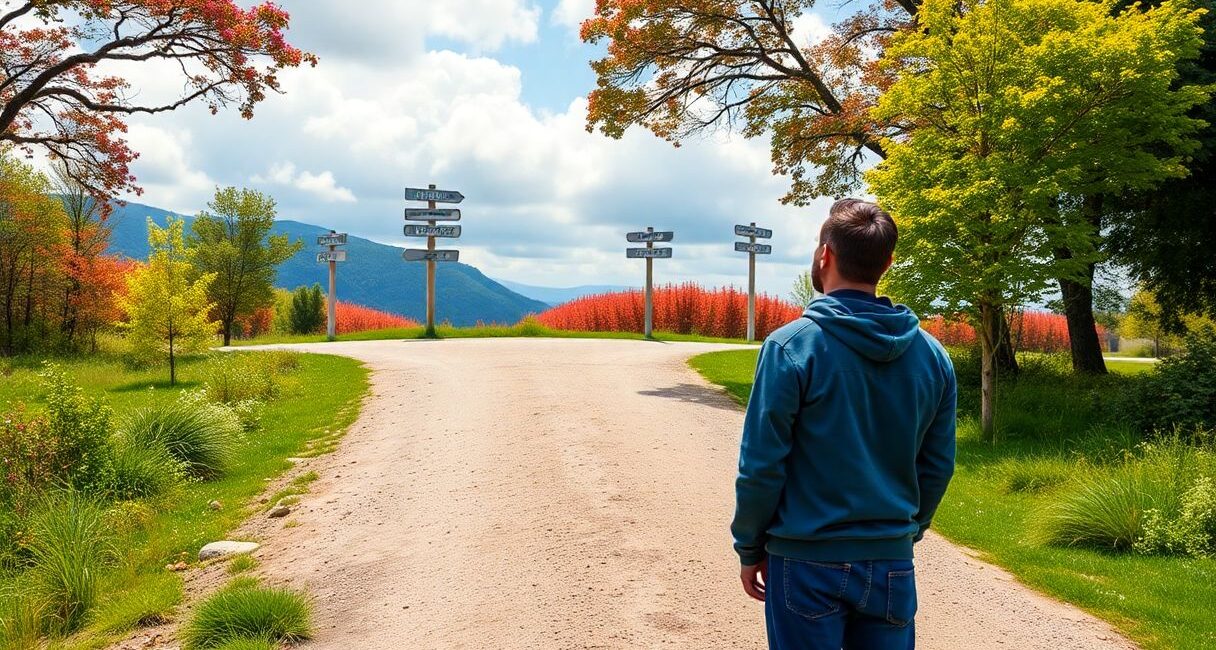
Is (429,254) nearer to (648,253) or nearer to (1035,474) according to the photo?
(648,253)

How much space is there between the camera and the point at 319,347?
23500 millimetres

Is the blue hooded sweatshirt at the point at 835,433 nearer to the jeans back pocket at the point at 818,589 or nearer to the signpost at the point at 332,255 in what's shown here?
the jeans back pocket at the point at 818,589

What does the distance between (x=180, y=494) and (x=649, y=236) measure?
810 inches

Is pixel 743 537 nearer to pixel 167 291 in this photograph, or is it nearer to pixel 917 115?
pixel 917 115

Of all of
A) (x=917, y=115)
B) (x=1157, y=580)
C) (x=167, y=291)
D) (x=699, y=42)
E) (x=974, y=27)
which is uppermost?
(x=699, y=42)

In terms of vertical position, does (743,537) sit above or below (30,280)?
below

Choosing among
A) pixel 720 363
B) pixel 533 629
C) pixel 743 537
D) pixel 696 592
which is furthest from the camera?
pixel 720 363

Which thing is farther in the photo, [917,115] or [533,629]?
[917,115]

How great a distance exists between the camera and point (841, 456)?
247 centimetres

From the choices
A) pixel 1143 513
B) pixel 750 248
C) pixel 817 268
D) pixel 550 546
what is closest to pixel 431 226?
pixel 750 248

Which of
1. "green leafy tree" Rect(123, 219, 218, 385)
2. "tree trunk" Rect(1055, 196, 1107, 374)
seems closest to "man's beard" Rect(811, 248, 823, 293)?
"tree trunk" Rect(1055, 196, 1107, 374)

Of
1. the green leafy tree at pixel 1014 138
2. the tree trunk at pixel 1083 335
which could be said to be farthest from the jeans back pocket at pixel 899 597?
the tree trunk at pixel 1083 335

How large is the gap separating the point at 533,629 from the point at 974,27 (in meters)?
11.7

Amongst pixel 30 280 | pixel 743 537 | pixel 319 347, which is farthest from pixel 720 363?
pixel 30 280
